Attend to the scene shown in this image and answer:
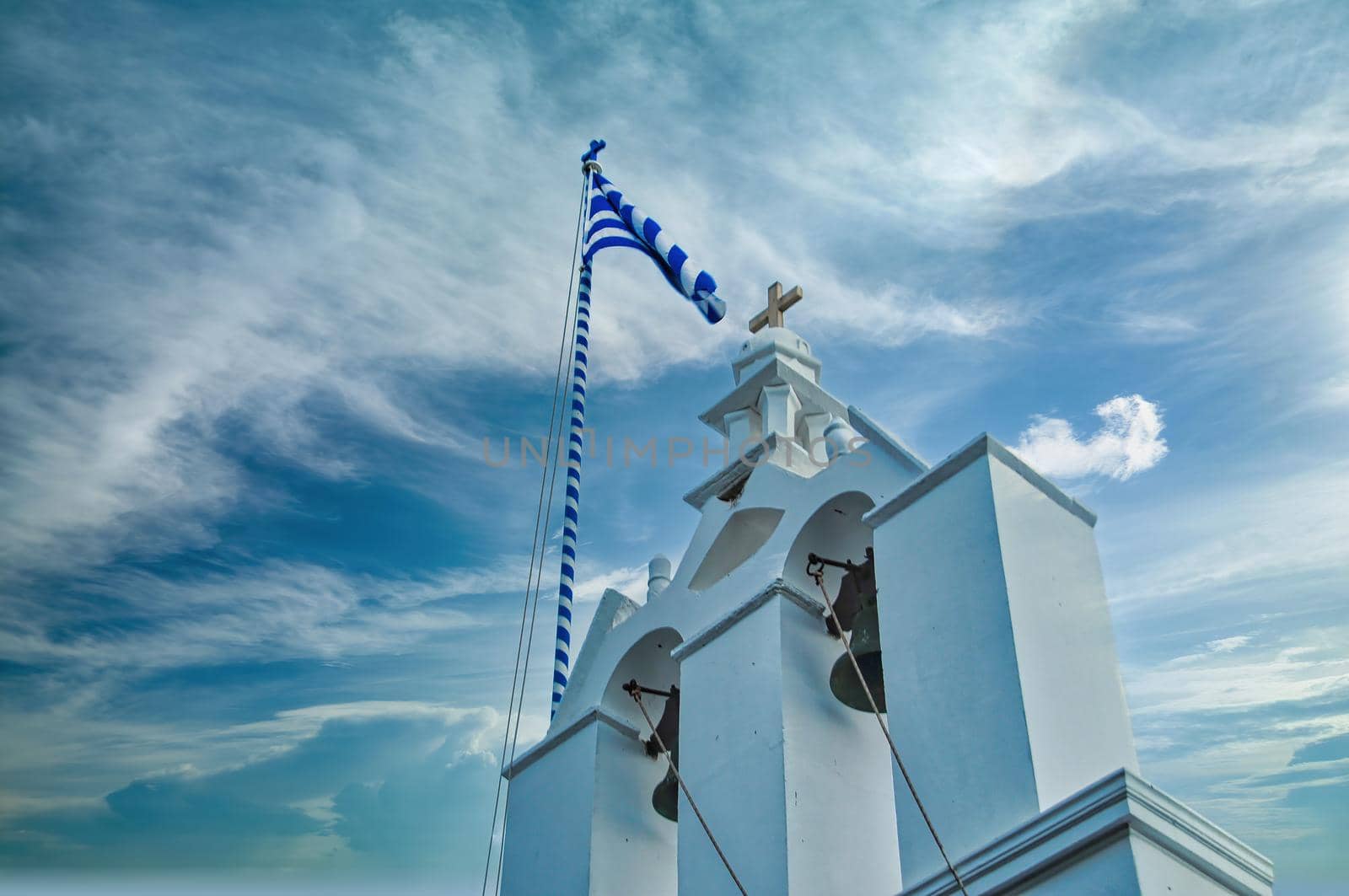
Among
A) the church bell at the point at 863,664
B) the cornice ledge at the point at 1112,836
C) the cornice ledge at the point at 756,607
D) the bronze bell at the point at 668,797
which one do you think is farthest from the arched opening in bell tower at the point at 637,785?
the cornice ledge at the point at 1112,836

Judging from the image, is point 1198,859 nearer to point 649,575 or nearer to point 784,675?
point 784,675

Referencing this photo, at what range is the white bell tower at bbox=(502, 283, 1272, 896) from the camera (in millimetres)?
4617

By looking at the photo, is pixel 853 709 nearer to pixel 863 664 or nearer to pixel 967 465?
pixel 863 664

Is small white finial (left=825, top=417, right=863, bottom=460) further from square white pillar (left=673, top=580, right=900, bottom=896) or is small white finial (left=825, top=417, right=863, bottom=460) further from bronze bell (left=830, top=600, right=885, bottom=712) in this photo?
bronze bell (left=830, top=600, right=885, bottom=712)

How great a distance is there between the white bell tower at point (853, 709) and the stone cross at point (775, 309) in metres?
0.43

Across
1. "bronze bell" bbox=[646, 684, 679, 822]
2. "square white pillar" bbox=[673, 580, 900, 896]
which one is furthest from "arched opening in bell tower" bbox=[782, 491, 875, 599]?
"bronze bell" bbox=[646, 684, 679, 822]

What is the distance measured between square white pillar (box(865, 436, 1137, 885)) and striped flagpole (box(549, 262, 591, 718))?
331 cm

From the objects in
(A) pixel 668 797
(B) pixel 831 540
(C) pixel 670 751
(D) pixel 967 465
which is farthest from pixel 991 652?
(C) pixel 670 751

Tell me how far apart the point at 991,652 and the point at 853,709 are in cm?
137

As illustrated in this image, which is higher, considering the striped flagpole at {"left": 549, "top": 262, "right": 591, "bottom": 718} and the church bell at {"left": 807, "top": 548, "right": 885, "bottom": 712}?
the striped flagpole at {"left": 549, "top": 262, "right": 591, "bottom": 718}

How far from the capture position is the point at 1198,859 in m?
4.31

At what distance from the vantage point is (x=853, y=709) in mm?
6363

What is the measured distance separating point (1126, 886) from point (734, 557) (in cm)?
400

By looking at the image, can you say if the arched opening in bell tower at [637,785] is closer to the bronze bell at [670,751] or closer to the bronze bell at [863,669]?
the bronze bell at [670,751]
